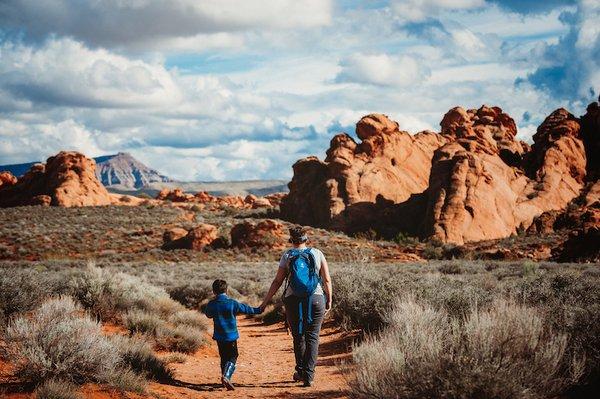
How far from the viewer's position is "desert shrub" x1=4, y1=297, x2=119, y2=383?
6027 mm

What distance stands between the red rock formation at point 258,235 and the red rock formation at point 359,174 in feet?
30.2

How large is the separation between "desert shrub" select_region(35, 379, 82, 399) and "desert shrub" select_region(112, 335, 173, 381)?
4.77 feet

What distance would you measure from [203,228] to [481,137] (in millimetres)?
34028

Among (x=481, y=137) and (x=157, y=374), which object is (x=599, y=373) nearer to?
(x=157, y=374)

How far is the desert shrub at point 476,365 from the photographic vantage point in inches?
176

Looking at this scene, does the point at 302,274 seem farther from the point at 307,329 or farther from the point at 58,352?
the point at 58,352

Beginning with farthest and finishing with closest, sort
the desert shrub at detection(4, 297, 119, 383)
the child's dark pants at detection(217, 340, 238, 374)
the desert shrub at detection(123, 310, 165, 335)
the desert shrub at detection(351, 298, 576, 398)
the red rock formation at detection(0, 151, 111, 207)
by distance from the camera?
1. the red rock formation at detection(0, 151, 111, 207)
2. the desert shrub at detection(123, 310, 165, 335)
3. the child's dark pants at detection(217, 340, 238, 374)
4. the desert shrub at detection(4, 297, 119, 383)
5. the desert shrub at detection(351, 298, 576, 398)

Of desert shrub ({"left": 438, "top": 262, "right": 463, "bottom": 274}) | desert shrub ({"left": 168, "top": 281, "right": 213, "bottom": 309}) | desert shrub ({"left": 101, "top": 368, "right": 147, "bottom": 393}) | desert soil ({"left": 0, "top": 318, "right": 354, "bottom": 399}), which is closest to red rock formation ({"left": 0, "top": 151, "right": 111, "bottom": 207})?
desert shrub ({"left": 168, "top": 281, "right": 213, "bottom": 309})

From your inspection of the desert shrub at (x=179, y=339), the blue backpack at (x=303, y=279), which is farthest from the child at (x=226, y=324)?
the desert shrub at (x=179, y=339)

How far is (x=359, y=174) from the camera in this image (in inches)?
2076

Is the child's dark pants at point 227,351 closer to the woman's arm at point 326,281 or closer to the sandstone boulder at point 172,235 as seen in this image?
the woman's arm at point 326,281

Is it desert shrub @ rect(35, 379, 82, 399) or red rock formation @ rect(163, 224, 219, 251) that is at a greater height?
desert shrub @ rect(35, 379, 82, 399)

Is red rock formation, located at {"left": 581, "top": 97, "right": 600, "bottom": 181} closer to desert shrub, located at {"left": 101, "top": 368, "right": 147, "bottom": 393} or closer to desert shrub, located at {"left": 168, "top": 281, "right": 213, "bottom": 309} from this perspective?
desert shrub, located at {"left": 168, "top": 281, "right": 213, "bottom": 309}

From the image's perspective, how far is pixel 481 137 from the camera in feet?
189
